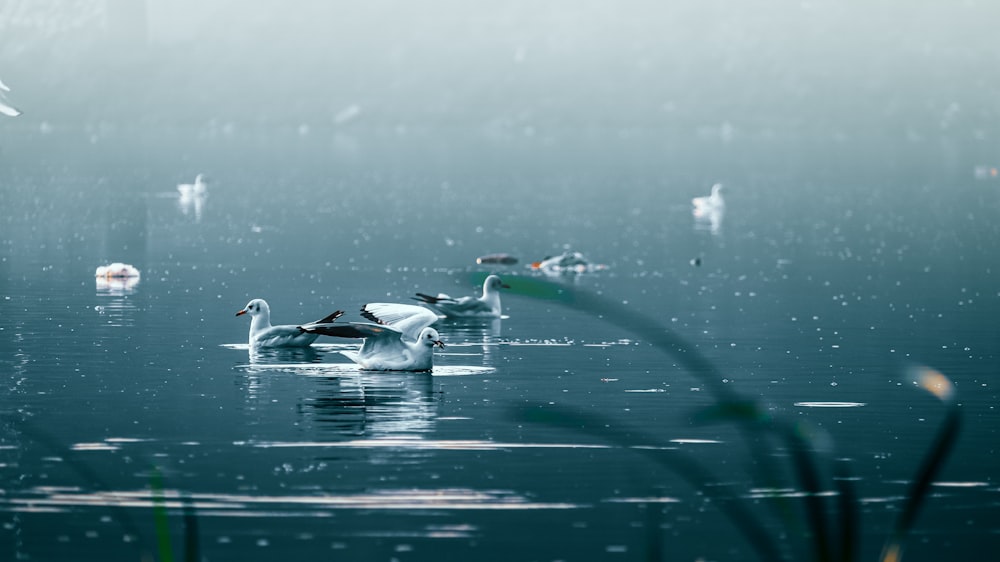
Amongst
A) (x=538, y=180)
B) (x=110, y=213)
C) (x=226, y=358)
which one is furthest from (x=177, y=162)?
(x=226, y=358)

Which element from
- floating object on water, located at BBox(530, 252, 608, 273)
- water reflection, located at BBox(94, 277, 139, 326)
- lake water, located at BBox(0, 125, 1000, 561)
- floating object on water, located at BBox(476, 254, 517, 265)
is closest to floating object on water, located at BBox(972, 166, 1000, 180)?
lake water, located at BBox(0, 125, 1000, 561)

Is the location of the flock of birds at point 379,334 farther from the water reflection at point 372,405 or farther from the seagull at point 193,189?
the seagull at point 193,189

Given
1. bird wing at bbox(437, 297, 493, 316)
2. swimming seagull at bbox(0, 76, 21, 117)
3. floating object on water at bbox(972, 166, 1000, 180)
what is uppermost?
floating object on water at bbox(972, 166, 1000, 180)

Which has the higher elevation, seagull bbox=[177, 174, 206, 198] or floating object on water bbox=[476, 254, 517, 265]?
seagull bbox=[177, 174, 206, 198]

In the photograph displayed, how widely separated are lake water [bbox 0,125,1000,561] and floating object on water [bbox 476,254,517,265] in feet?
2.25

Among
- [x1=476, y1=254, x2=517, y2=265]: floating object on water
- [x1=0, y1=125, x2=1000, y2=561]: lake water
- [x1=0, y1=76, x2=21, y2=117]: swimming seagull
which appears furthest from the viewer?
[x1=476, y1=254, x2=517, y2=265]: floating object on water

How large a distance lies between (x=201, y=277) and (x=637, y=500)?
25555 mm

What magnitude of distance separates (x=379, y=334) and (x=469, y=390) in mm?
1859

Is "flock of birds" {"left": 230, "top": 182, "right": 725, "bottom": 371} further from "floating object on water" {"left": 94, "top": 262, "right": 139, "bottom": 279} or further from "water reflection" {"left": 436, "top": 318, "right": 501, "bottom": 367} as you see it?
"floating object on water" {"left": 94, "top": 262, "right": 139, "bottom": 279}

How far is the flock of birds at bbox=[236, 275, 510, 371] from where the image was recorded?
27297mm

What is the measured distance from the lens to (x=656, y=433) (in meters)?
23.0

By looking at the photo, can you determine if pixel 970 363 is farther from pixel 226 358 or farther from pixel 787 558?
pixel 787 558

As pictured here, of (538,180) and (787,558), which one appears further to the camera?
(538,180)

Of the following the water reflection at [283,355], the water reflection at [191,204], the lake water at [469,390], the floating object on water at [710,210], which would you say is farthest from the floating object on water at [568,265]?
the water reflection at [191,204]
